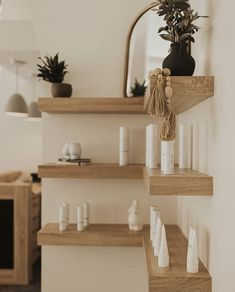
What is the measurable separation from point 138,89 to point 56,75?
1.62ft

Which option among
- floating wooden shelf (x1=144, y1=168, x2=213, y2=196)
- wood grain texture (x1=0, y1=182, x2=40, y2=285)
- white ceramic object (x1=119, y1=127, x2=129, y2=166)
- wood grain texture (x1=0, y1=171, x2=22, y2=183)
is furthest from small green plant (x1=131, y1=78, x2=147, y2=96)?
wood grain texture (x1=0, y1=171, x2=22, y2=183)

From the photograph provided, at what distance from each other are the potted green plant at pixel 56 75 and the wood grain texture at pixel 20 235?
58.5 inches

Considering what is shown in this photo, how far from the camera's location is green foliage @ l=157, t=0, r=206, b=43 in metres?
1.42

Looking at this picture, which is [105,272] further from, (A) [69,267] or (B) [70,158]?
(B) [70,158]

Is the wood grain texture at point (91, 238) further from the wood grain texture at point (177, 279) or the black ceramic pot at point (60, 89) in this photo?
the black ceramic pot at point (60, 89)

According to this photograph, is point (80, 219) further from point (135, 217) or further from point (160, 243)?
point (160, 243)

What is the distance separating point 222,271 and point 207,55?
32.1 inches

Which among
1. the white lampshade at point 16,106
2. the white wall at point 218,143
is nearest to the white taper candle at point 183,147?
the white wall at point 218,143

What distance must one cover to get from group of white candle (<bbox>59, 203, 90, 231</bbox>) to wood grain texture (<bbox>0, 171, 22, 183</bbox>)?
3.06 meters

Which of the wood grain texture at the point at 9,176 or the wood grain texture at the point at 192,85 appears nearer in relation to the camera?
the wood grain texture at the point at 192,85

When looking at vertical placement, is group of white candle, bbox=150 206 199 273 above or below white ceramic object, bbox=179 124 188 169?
below

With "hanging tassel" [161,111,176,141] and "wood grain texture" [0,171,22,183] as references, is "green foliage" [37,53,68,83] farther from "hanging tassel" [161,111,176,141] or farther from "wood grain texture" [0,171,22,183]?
"wood grain texture" [0,171,22,183]

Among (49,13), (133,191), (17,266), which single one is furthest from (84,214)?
(17,266)

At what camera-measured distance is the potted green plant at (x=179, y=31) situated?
1415 mm
